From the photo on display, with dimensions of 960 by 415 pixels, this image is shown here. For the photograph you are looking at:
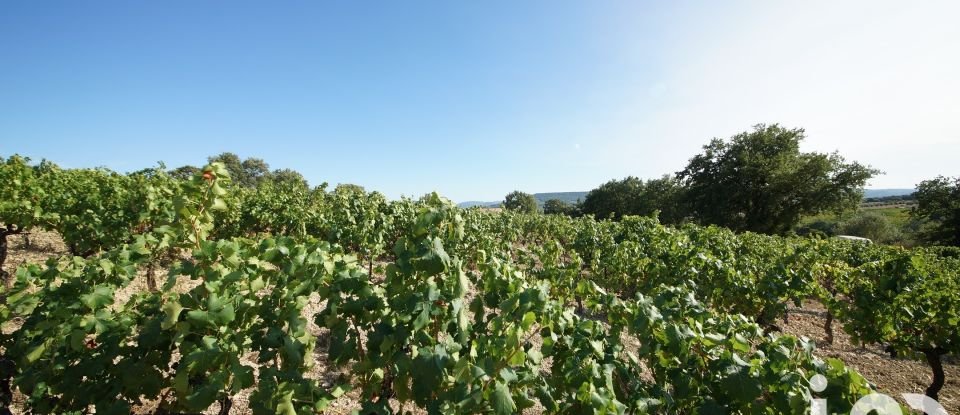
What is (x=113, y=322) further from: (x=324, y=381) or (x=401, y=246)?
(x=324, y=381)

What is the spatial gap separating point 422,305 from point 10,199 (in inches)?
405

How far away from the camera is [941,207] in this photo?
30422 millimetres

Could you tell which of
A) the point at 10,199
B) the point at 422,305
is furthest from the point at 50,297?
the point at 10,199

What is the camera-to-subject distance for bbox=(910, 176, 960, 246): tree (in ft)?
96.5

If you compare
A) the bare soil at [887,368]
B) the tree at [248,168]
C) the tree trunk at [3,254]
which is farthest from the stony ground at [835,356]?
the tree at [248,168]

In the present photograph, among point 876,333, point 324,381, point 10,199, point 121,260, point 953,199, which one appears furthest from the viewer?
point 953,199

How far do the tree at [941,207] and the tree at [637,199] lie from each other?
1847 cm

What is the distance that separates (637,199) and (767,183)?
18812 millimetres

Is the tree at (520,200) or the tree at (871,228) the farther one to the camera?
the tree at (520,200)

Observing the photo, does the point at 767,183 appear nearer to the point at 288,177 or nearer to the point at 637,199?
the point at 637,199

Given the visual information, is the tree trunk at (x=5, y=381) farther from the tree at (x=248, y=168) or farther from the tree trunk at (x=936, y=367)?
the tree at (x=248, y=168)

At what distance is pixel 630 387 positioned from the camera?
2.84 metres

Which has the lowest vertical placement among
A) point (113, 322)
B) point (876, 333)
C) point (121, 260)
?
point (876, 333)

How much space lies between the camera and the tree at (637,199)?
4341cm
